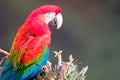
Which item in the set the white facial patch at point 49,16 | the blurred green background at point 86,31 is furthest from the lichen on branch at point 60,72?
the blurred green background at point 86,31

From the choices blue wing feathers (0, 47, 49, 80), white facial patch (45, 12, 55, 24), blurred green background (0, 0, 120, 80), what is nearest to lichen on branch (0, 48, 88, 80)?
blue wing feathers (0, 47, 49, 80)

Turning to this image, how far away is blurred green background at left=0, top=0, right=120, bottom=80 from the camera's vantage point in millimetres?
2412

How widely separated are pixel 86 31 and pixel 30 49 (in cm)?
126

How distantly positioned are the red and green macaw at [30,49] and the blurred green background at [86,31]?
1056 millimetres

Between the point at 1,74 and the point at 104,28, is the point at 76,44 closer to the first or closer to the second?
the point at 104,28

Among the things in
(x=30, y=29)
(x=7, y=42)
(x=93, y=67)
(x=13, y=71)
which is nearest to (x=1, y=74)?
(x=13, y=71)

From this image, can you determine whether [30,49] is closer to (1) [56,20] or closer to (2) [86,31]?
(1) [56,20]

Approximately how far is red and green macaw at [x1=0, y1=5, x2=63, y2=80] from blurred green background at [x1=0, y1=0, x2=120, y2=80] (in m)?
1.06

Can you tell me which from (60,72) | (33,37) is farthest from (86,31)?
(60,72)

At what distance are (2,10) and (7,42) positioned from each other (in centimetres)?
14

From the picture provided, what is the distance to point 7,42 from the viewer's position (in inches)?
94.2

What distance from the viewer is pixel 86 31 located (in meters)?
2.53

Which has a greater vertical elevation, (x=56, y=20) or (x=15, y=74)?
(x=56, y=20)

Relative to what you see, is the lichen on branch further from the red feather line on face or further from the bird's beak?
the bird's beak
